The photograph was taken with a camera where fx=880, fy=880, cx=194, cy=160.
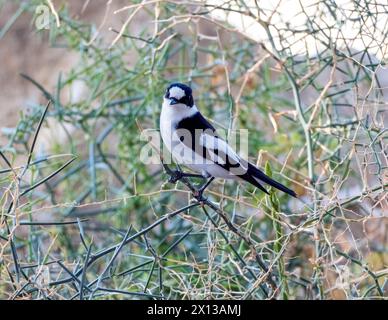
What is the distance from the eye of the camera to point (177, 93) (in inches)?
83.1

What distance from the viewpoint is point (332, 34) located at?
2215 mm

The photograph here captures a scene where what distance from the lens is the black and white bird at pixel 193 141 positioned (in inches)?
80.0

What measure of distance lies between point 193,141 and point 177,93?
4.9 inches

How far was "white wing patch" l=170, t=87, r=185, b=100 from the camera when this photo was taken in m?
2.11

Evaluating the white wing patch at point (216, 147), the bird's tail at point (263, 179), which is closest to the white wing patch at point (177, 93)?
the white wing patch at point (216, 147)

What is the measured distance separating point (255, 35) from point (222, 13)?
27 cm

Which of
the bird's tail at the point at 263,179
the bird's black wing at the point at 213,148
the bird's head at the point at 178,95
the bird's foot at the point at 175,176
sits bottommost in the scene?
the bird's foot at the point at 175,176

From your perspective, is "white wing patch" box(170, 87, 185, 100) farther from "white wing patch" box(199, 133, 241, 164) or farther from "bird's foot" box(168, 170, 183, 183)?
"bird's foot" box(168, 170, 183, 183)

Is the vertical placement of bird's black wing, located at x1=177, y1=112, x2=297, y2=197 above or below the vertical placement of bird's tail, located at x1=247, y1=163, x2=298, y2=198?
above

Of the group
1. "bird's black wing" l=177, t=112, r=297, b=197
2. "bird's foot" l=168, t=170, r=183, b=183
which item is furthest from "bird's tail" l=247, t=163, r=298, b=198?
"bird's foot" l=168, t=170, r=183, b=183

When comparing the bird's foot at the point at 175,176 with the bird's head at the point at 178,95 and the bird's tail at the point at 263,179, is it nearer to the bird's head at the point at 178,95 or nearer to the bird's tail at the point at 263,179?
the bird's tail at the point at 263,179

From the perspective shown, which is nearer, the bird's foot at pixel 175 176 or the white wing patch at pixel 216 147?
the bird's foot at pixel 175 176
